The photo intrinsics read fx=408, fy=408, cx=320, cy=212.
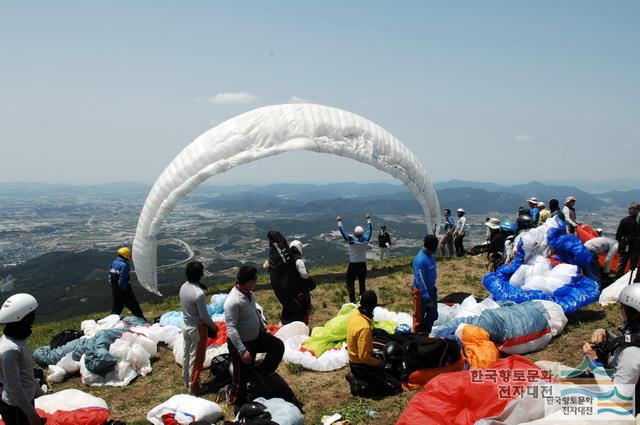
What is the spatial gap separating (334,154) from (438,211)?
16.1 ft

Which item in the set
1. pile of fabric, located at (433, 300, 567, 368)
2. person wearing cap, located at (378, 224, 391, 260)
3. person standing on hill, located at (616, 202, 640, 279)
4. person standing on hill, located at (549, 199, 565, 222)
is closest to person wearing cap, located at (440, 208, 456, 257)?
person wearing cap, located at (378, 224, 391, 260)

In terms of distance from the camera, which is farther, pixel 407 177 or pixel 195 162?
pixel 407 177

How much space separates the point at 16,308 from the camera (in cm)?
397

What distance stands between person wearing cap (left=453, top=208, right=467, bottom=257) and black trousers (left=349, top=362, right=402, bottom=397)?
33.5ft

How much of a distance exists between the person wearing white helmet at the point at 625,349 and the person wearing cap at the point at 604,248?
680 centimetres

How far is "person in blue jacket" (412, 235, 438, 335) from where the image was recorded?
7324 mm

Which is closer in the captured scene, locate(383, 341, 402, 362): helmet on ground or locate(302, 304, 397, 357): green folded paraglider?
locate(383, 341, 402, 362): helmet on ground

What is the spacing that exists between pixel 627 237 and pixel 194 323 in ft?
33.9

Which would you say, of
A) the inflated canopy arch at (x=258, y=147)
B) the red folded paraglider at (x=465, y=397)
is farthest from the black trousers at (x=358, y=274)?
the red folded paraglider at (x=465, y=397)

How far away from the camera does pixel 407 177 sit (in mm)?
14391

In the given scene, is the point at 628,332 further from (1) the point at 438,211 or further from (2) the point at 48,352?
(1) the point at 438,211

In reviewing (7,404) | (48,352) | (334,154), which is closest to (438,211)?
(334,154)

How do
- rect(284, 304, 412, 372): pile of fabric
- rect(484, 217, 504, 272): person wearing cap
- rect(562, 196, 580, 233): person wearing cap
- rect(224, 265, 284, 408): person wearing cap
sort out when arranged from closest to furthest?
1. rect(224, 265, 284, 408): person wearing cap
2. rect(284, 304, 412, 372): pile of fabric
3. rect(484, 217, 504, 272): person wearing cap
4. rect(562, 196, 580, 233): person wearing cap

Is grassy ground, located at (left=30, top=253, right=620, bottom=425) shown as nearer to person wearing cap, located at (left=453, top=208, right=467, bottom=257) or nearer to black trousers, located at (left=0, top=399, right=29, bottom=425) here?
black trousers, located at (left=0, top=399, right=29, bottom=425)
